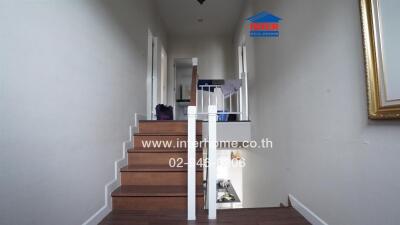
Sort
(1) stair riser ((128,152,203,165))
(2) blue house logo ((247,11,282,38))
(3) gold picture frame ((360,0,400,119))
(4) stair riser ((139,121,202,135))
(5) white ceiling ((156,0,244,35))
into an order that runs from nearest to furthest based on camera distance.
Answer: (3) gold picture frame ((360,0,400,119)), (2) blue house logo ((247,11,282,38)), (1) stair riser ((128,152,203,165)), (4) stair riser ((139,121,202,135)), (5) white ceiling ((156,0,244,35))

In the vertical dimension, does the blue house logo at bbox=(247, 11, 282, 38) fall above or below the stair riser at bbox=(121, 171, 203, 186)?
above

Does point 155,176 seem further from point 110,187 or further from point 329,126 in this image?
point 329,126

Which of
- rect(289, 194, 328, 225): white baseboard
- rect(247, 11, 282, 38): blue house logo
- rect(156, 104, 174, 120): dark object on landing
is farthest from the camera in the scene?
rect(156, 104, 174, 120): dark object on landing

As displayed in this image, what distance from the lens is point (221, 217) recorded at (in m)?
1.75

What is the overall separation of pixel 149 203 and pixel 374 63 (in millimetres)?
1947

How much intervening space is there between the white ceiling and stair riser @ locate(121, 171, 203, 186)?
358 cm

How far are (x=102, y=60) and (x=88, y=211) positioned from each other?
130 cm

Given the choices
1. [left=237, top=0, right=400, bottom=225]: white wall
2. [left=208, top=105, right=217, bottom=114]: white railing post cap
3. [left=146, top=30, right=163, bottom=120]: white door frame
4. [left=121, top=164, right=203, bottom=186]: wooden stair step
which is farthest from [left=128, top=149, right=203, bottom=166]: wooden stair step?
[left=146, top=30, right=163, bottom=120]: white door frame

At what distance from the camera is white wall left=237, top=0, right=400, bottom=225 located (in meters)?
1.04

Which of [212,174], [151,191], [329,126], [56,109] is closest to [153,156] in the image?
[151,191]

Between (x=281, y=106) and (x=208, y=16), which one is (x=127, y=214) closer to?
(x=281, y=106)

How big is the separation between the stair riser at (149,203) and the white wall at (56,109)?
0.21 metres

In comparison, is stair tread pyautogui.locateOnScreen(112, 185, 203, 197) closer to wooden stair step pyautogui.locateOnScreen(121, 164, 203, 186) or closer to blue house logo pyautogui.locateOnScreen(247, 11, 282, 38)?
wooden stair step pyautogui.locateOnScreen(121, 164, 203, 186)

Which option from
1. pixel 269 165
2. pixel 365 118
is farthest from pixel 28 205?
pixel 269 165
